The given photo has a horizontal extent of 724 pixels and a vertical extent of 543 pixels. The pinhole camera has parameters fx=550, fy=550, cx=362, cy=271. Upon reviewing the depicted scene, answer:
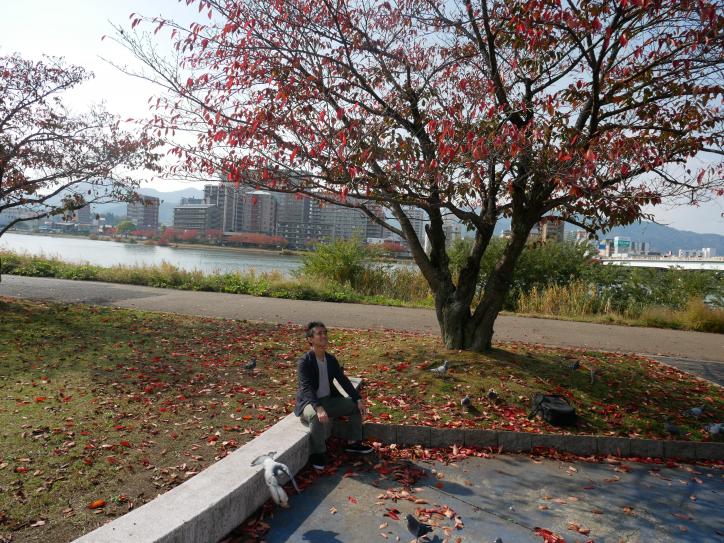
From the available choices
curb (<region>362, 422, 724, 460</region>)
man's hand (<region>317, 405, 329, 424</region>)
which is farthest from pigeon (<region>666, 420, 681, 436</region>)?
man's hand (<region>317, 405, 329, 424</region>)

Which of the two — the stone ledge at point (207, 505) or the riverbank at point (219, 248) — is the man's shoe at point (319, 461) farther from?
the riverbank at point (219, 248)

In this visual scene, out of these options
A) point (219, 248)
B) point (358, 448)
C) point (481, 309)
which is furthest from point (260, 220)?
point (358, 448)

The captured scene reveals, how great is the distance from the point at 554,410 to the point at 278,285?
36.9 feet

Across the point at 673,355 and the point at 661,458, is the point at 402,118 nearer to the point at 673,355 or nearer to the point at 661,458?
the point at 661,458

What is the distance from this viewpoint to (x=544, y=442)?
18.0 ft

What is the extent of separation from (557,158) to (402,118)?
2.06m

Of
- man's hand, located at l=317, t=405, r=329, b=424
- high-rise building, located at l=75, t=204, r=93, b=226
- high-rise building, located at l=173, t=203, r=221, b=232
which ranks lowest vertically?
man's hand, located at l=317, t=405, r=329, b=424

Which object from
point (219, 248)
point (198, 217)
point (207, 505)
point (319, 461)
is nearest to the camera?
point (207, 505)

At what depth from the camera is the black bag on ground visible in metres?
5.85

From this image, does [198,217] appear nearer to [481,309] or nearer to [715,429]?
[481,309]

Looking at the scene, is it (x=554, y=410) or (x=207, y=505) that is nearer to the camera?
(x=207, y=505)

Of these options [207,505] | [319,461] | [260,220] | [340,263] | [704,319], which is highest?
[260,220]

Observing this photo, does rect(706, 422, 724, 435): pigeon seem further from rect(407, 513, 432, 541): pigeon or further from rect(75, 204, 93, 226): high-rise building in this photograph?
rect(75, 204, 93, 226): high-rise building

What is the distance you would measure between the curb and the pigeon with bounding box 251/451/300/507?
4.92 ft
